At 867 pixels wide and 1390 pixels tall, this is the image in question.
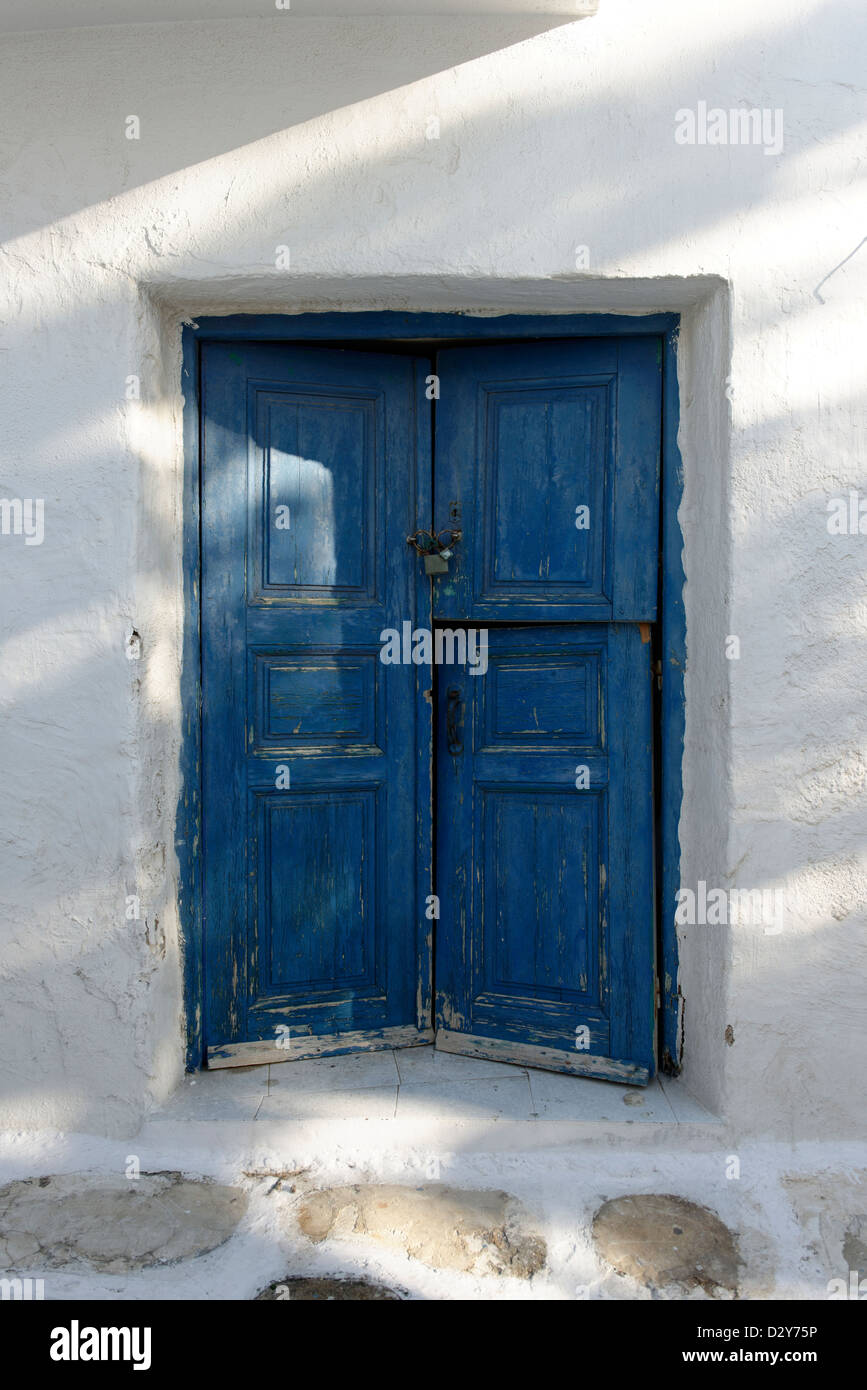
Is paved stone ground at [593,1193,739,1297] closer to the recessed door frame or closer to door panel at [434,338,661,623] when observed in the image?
the recessed door frame

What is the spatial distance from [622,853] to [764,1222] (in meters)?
1.02

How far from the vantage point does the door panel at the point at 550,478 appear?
106 inches

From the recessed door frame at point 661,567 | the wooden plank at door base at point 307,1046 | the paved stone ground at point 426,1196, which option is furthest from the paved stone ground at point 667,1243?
the wooden plank at door base at point 307,1046

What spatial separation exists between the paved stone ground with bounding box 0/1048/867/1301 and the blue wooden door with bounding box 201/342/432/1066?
11.8 inches

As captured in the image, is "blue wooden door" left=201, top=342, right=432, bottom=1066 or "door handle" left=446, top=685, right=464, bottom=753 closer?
"blue wooden door" left=201, top=342, right=432, bottom=1066

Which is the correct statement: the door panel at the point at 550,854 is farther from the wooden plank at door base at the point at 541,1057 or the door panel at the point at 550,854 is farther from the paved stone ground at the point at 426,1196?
the paved stone ground at the point at 426,1196

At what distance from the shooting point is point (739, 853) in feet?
8.23

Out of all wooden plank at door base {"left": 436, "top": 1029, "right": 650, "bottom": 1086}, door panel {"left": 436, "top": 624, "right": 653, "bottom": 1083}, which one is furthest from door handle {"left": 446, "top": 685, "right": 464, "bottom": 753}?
wooden plank at door base {"left": 436, "top": 1029, "right": 650, "bottom": 1086}

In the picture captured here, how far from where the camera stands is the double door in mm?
2740

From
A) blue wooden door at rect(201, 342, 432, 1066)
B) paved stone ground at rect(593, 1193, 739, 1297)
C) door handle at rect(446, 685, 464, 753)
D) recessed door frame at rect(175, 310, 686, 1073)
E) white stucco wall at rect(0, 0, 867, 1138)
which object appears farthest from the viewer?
door handle at rect(446, 685, 464, 753)

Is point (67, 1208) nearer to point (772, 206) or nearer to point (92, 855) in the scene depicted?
point (92, 855)

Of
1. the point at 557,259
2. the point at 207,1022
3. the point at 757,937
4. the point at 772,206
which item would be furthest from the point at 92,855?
the point at 772,206

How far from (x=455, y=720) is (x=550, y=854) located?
1.72 feet

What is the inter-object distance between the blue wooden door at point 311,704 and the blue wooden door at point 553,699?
0.16 metres
